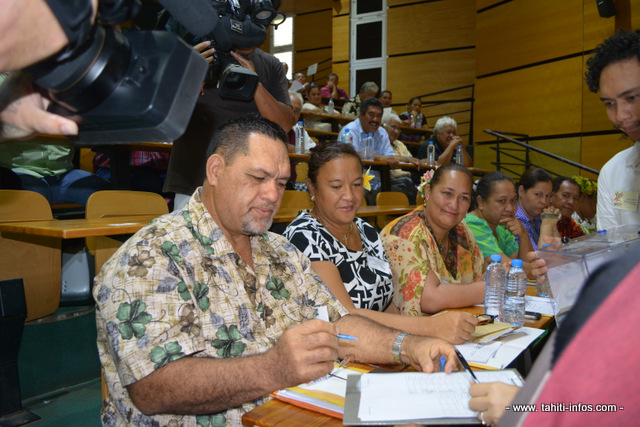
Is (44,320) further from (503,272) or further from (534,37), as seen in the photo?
(534,37)

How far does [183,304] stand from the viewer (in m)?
1.06

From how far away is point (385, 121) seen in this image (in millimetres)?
6281

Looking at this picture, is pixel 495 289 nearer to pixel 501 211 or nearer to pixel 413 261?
pixel 413 261

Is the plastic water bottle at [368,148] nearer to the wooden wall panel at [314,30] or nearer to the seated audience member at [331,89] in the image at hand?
the seated audience member at [331,89]

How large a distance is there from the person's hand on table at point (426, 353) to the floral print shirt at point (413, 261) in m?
0.70

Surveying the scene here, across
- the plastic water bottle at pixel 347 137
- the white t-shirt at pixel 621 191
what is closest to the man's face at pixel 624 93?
the white t-shirt at pixel 621 191

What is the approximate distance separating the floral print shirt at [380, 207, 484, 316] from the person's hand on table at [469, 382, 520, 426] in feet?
3.86

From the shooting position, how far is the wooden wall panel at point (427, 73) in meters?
9.00

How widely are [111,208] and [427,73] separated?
8.19 metres

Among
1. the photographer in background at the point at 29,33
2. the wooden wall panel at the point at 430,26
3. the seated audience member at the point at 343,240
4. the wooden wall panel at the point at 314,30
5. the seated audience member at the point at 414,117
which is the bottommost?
the seated audience member at the point at 343,240

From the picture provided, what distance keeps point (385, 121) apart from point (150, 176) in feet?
12.6

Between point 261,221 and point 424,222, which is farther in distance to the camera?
point 424,222

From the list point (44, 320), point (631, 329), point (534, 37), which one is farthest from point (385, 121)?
point (631, 329)

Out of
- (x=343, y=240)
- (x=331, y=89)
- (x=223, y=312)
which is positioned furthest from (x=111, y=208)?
(x=331, y=89)
